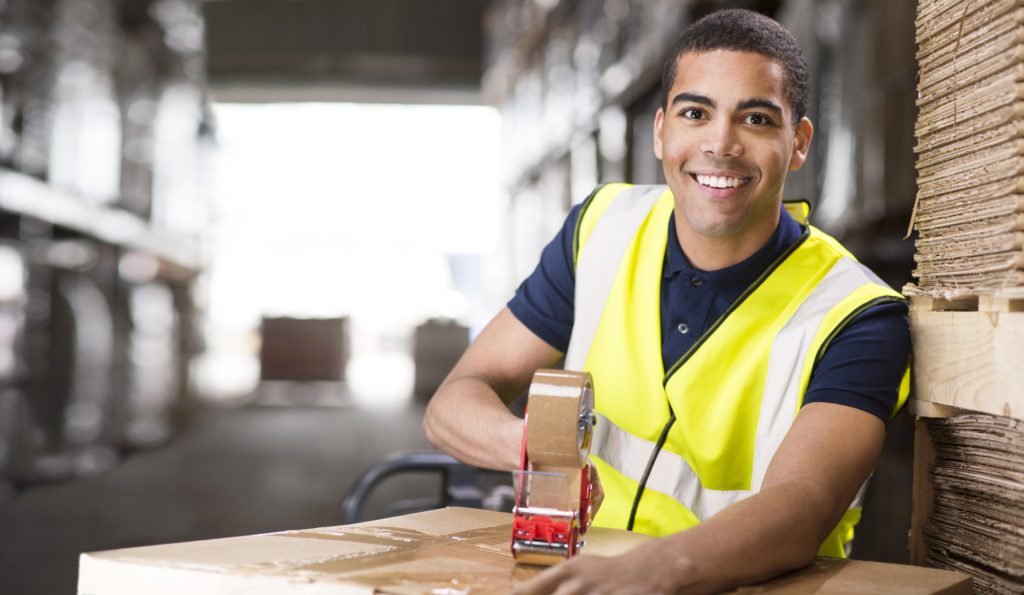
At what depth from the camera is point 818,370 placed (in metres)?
1.85

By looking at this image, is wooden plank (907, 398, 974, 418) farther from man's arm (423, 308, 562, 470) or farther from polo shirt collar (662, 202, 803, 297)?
man's arm (423, 308, 562, 470)

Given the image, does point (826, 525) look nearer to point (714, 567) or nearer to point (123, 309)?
point (714, 567)

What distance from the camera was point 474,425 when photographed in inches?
80.2

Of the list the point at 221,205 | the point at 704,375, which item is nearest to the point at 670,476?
the point at 704,375

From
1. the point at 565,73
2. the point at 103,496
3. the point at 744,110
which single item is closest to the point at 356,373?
the point at 565,73

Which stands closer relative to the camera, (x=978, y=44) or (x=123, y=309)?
(x=978, y=44)

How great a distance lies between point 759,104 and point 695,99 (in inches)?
4.8

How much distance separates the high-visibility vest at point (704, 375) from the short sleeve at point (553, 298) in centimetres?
10

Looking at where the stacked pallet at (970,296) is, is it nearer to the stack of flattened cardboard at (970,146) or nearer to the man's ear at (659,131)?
the stack of flattened cardboard at (970,146)

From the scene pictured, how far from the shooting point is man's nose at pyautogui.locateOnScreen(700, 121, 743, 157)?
6.42ft

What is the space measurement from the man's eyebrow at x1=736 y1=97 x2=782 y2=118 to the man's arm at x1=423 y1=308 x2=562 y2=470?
0.73 m

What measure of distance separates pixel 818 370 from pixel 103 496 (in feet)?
19.6

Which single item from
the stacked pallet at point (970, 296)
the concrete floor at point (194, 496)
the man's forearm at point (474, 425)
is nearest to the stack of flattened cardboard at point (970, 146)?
the stacked pallet at point (970, 296)

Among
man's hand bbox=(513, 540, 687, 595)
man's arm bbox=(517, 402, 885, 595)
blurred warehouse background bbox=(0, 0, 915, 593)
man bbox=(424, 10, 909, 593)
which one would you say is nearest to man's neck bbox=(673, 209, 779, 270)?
man bbox=(424, 10, 909, 593)
